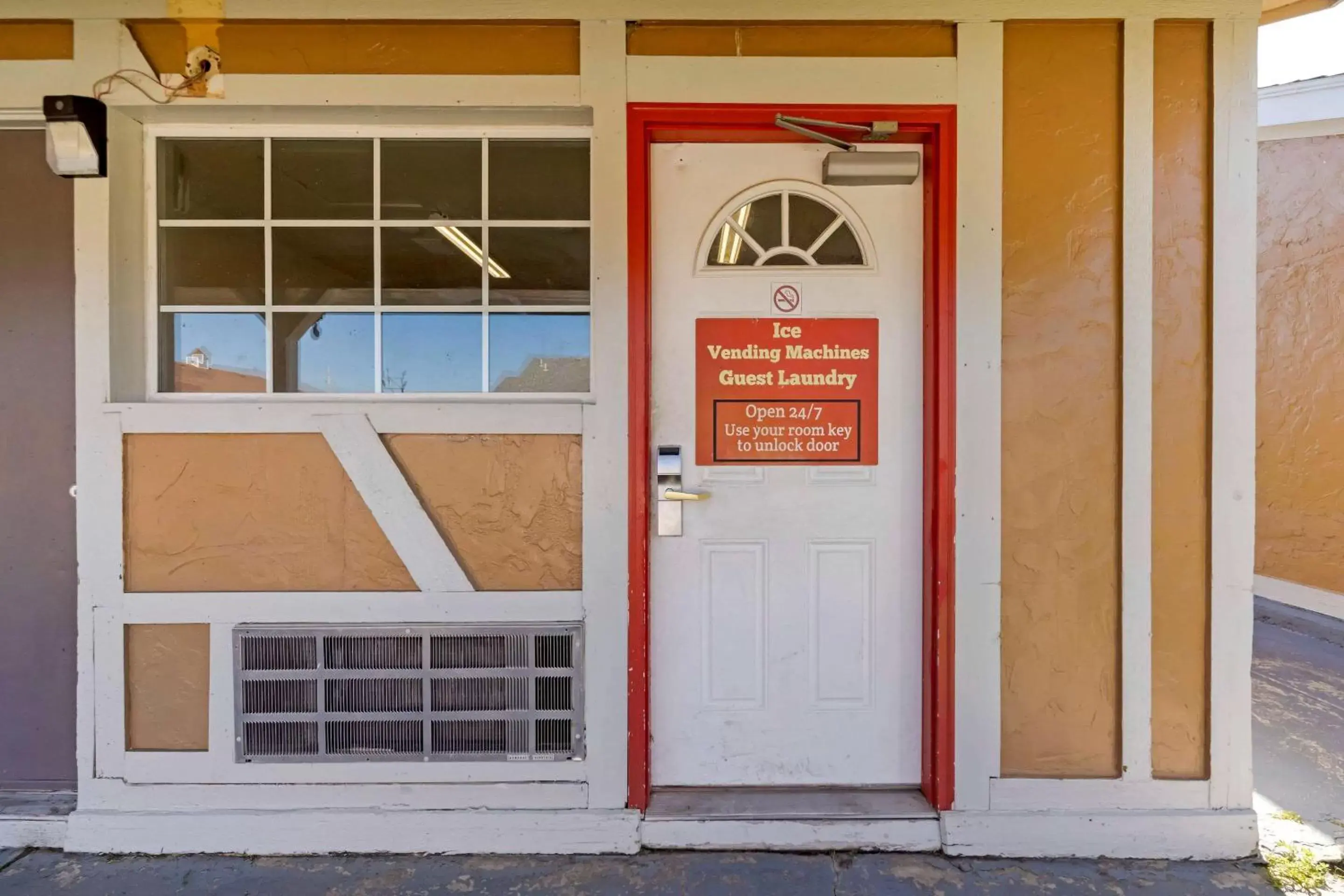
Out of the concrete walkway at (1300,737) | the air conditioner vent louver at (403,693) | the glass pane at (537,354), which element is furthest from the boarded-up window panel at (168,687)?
the concrete walkway at (1300,737)

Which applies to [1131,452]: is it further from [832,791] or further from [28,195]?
[28,195]

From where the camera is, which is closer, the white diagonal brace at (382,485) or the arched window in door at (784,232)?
the white diagonal brace at (382,485)

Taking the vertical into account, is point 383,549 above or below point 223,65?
below

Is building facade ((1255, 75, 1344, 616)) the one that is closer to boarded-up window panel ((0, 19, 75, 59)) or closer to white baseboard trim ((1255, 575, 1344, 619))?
white baseboard trim ((1255, 575, 1344, 619))

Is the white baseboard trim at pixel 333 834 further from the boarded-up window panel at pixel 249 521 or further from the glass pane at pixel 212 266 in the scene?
the glass pane at pixel 212 266

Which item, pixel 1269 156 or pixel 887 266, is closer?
pixel 887 266

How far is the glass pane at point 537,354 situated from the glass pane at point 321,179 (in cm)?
70

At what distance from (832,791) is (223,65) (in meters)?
3.55

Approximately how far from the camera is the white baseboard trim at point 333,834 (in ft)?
8.07

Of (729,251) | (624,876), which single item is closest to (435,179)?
(729,251)

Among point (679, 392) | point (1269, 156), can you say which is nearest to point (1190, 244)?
point (679, 392)

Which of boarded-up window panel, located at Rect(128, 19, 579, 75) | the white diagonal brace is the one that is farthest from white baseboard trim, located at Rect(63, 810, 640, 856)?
boarded-up window panel, located at Rect(128, 19, 579, 75)

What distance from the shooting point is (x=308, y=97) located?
2441 millimetres

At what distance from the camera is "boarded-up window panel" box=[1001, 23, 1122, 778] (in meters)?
2.45
